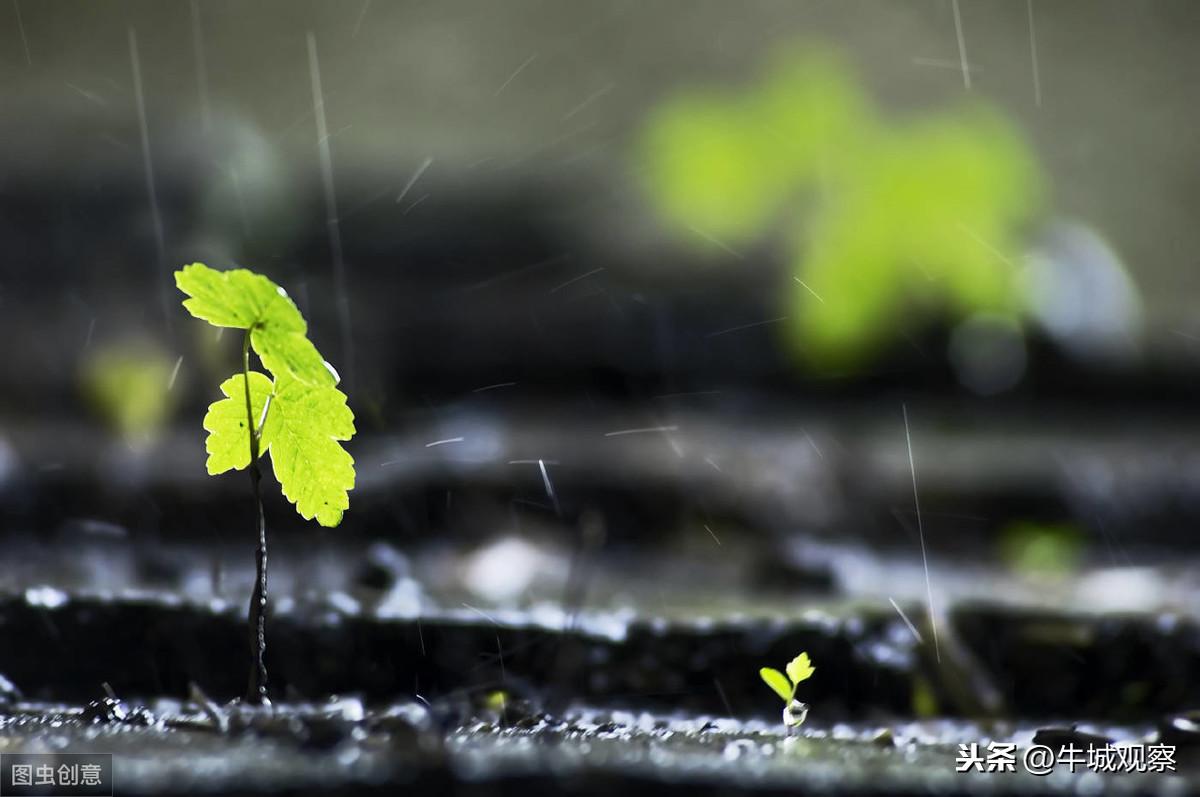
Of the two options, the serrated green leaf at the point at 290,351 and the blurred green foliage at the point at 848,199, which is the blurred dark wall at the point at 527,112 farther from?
the serrated green leaf at the point at 290,351

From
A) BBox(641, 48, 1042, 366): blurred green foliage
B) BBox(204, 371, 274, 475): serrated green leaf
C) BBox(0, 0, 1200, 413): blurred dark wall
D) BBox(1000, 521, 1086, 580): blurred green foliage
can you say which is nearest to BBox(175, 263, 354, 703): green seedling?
BBox(204, 371, 274, 475): serrated green leaf

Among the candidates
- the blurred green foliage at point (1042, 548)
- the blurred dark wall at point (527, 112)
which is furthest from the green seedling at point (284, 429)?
the blurred dark wall at point (527, 112)

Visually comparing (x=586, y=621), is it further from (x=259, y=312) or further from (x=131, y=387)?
(x=131, y=387)

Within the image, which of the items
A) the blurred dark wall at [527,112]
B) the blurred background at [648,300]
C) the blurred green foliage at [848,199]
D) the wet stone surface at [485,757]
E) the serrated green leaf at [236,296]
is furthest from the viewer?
the blurred dark wall at [527,112]

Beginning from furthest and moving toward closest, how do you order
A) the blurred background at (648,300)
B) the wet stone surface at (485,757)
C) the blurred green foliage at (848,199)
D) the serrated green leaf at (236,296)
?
the blurred green foliage at (848,199), the blurred background at (648,300), the serrated green leaf at (236,296), the wet stone surface at (485,757)

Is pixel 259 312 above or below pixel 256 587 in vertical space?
above

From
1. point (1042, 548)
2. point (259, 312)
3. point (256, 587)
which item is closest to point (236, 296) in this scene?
point (259, 312)

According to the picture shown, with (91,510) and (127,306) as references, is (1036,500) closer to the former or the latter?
(91,510)

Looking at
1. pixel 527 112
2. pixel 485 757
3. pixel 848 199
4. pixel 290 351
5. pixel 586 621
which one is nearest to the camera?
pixel 485 757

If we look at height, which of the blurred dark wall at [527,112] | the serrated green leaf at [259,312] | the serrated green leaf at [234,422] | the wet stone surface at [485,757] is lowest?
the wet stone surface at [485,757]
